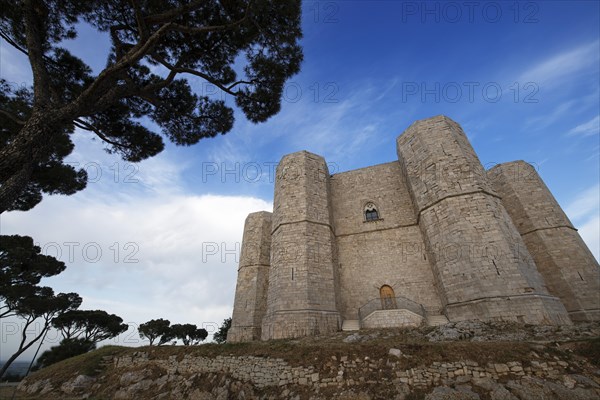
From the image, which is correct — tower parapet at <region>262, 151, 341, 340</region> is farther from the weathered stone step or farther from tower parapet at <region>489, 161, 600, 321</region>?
tower parapet at <region>489, 161, 600, 321</region>

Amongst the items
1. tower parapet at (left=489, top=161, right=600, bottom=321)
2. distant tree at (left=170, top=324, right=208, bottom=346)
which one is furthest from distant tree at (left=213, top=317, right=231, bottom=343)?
tower parapet at (left=489, top=161, right=600, bottom=321)

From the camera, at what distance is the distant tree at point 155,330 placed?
95.0ft

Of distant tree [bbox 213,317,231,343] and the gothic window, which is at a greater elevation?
the gothic window

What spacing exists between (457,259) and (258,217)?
12607mm

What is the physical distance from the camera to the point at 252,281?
15930 millimetres

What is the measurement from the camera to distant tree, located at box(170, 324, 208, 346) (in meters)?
31.1

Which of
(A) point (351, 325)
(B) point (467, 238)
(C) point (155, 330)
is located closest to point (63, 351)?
(C) point (155, 330)

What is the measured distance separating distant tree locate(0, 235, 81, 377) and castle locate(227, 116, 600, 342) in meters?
11.4

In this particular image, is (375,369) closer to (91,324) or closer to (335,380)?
(335,380)

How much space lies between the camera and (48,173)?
29.8 ft

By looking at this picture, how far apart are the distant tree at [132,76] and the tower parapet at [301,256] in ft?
17.9

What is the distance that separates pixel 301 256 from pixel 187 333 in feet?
94.3

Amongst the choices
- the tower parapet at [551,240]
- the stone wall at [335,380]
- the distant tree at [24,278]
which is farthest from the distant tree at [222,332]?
the tower parapet at [551,240]

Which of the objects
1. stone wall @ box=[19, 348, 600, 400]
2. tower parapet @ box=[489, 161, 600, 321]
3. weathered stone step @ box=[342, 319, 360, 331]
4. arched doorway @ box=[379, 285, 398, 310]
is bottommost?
stone wall @ box=[19, 348, 600, 400]
